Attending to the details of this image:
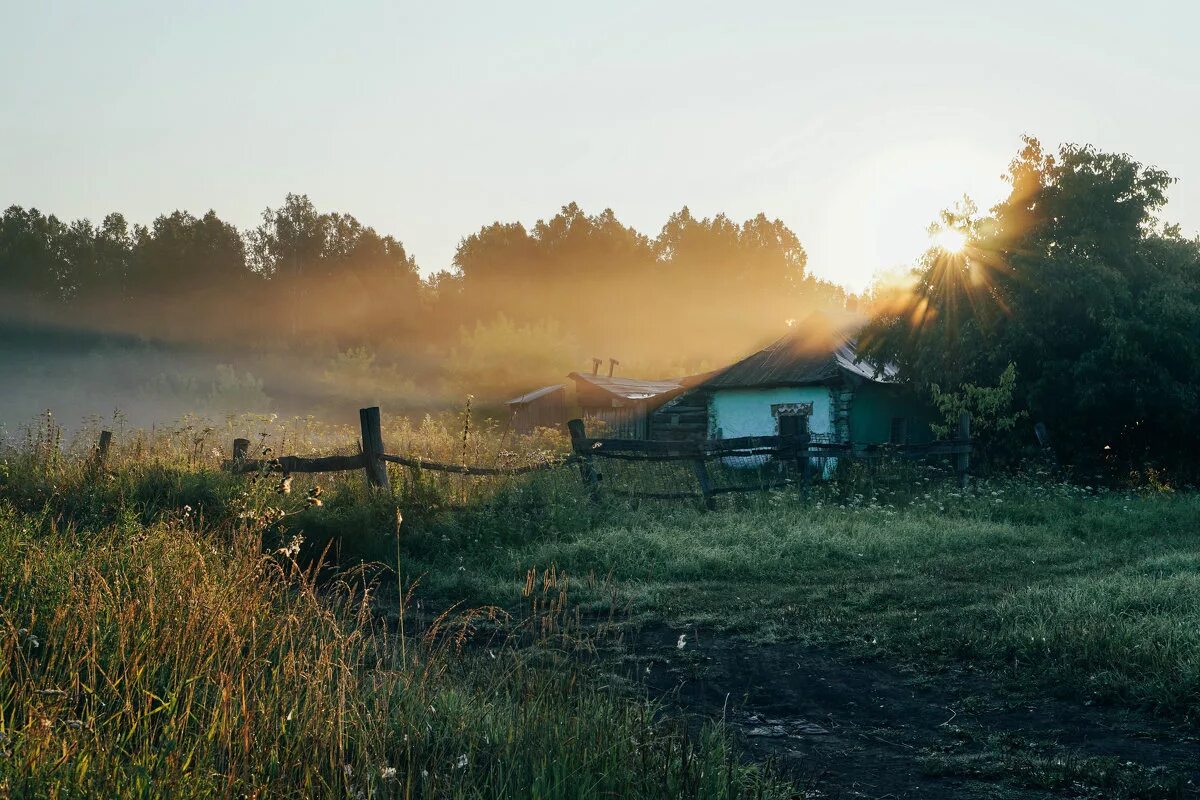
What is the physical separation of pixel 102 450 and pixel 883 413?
20.5m

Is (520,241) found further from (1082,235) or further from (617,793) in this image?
(617,793)

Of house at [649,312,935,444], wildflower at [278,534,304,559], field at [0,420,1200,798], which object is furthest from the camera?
house at [649,312,935,444]

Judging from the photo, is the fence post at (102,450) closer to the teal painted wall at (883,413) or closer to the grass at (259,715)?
the grass at (259,715)

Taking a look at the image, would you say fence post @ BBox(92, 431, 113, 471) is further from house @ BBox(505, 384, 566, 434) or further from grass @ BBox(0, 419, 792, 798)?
house @ BBox(505, 384, 566, 434)

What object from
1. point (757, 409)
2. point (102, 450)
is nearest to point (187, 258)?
point (757, 409)

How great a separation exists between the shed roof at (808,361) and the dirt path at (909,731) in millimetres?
19278

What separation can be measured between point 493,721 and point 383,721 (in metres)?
0.58

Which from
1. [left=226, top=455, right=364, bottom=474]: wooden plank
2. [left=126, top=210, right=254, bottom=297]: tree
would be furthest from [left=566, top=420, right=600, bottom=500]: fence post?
[left=126, top=210, right=254, bottom=297]: tree

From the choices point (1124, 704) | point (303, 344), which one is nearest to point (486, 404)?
point (303, 344)

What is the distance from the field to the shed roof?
12645 millimetres

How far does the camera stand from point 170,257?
223 feet

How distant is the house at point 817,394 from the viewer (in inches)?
1007

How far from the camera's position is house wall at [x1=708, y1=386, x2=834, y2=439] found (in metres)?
25.9

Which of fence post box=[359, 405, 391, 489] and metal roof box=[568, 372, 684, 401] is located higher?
metal roof box=[568, 372, 684, 401]
